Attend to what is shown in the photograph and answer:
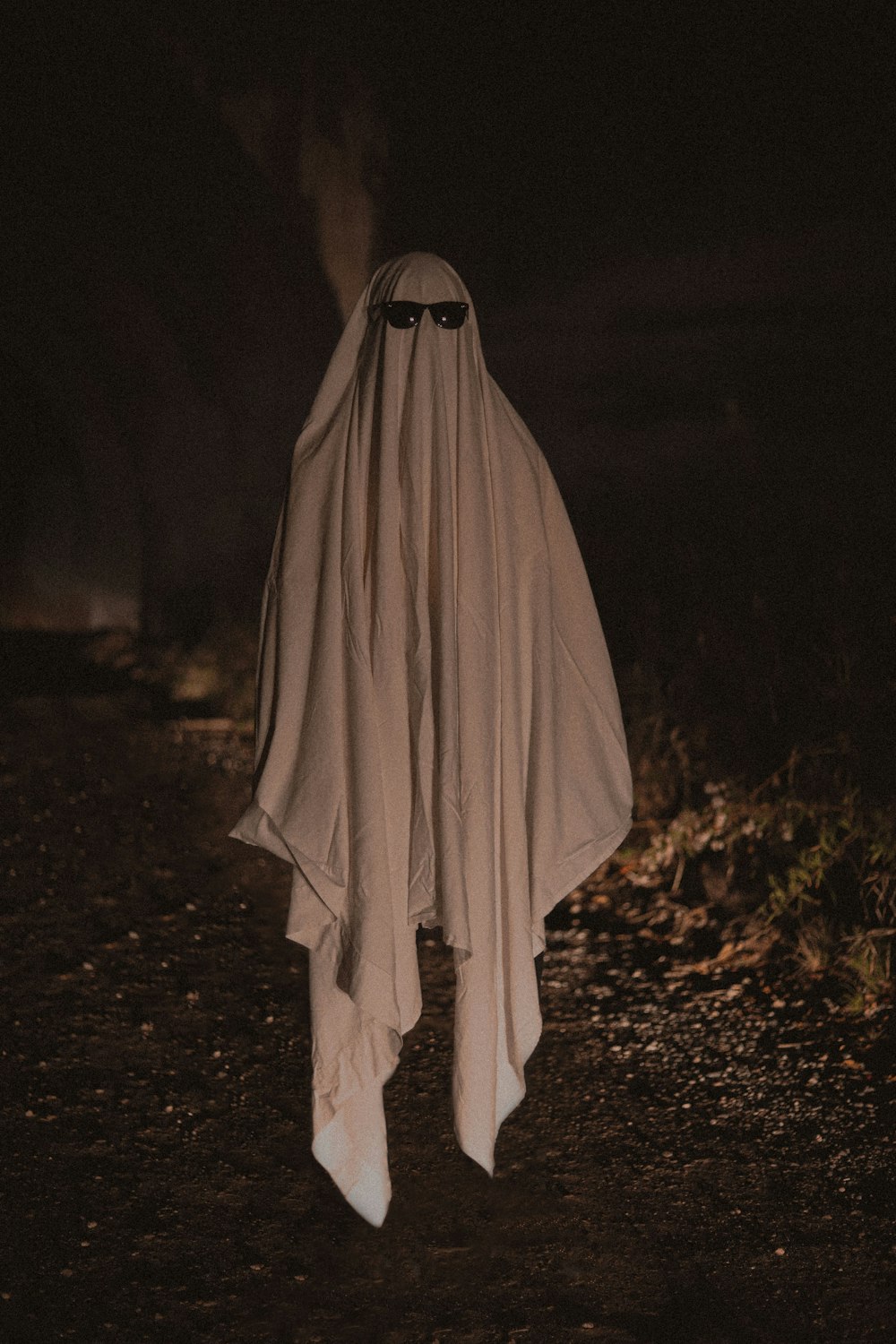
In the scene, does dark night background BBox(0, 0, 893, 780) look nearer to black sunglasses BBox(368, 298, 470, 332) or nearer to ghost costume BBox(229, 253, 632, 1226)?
ghost costume BBox(229, 253, 632, 1226)

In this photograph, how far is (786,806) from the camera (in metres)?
4.91

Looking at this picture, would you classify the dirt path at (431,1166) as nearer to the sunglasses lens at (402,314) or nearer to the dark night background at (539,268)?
the sunglasses lens at (402,314)

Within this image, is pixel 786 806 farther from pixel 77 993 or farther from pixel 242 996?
pixel 77 993

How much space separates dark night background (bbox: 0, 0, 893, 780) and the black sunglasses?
135 inches

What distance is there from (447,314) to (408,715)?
2.88 ft

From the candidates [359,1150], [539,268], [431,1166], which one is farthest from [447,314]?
[539,268]

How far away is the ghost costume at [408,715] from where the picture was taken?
253 centimetres

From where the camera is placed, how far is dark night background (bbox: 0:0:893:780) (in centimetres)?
726

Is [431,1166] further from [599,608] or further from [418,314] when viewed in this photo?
[599,608]

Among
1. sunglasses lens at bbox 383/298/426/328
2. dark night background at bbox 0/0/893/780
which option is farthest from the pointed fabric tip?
dark night background at bbox 0/0/893/780

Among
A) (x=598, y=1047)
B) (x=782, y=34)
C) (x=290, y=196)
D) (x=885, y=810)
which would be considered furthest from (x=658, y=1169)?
(x=782, y=34)

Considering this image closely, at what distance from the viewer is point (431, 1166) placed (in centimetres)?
299

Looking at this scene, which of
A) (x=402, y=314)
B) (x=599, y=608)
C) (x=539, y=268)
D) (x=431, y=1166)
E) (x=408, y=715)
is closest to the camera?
(x=402, y=314)

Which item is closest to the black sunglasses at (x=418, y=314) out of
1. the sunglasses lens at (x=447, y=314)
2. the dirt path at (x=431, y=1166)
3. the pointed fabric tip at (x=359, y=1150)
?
the sunglasses lens at (x=447, y=314)
